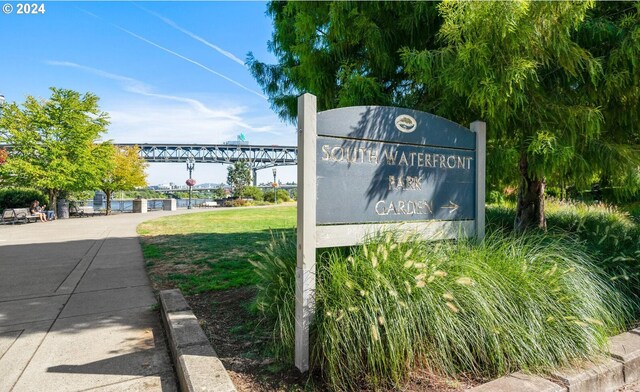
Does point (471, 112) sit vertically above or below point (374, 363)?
above

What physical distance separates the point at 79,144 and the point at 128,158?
23.4 feet

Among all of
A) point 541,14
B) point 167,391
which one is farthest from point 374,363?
point 541,14

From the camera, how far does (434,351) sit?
236 cm

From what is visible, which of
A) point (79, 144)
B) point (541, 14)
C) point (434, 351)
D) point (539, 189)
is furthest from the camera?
point (79, 144)

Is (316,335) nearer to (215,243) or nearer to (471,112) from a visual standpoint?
(471,112)

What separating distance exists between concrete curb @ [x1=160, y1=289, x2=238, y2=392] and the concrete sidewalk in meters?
0.23

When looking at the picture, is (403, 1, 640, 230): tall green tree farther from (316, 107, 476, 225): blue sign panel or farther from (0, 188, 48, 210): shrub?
(0, 188, 48, 210): shrub

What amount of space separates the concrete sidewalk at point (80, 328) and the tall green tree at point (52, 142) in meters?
12.2

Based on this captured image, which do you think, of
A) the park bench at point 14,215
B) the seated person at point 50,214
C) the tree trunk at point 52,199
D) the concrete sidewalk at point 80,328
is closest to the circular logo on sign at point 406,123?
the concrete sidewalk at point 80,328

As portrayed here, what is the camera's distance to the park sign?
8.08 feet

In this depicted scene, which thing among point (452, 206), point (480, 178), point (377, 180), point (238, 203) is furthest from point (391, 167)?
point (238, 203)

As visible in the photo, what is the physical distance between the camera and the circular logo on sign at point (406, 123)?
290cm

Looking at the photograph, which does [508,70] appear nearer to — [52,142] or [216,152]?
[52,142]

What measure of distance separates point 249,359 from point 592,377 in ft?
8.22
